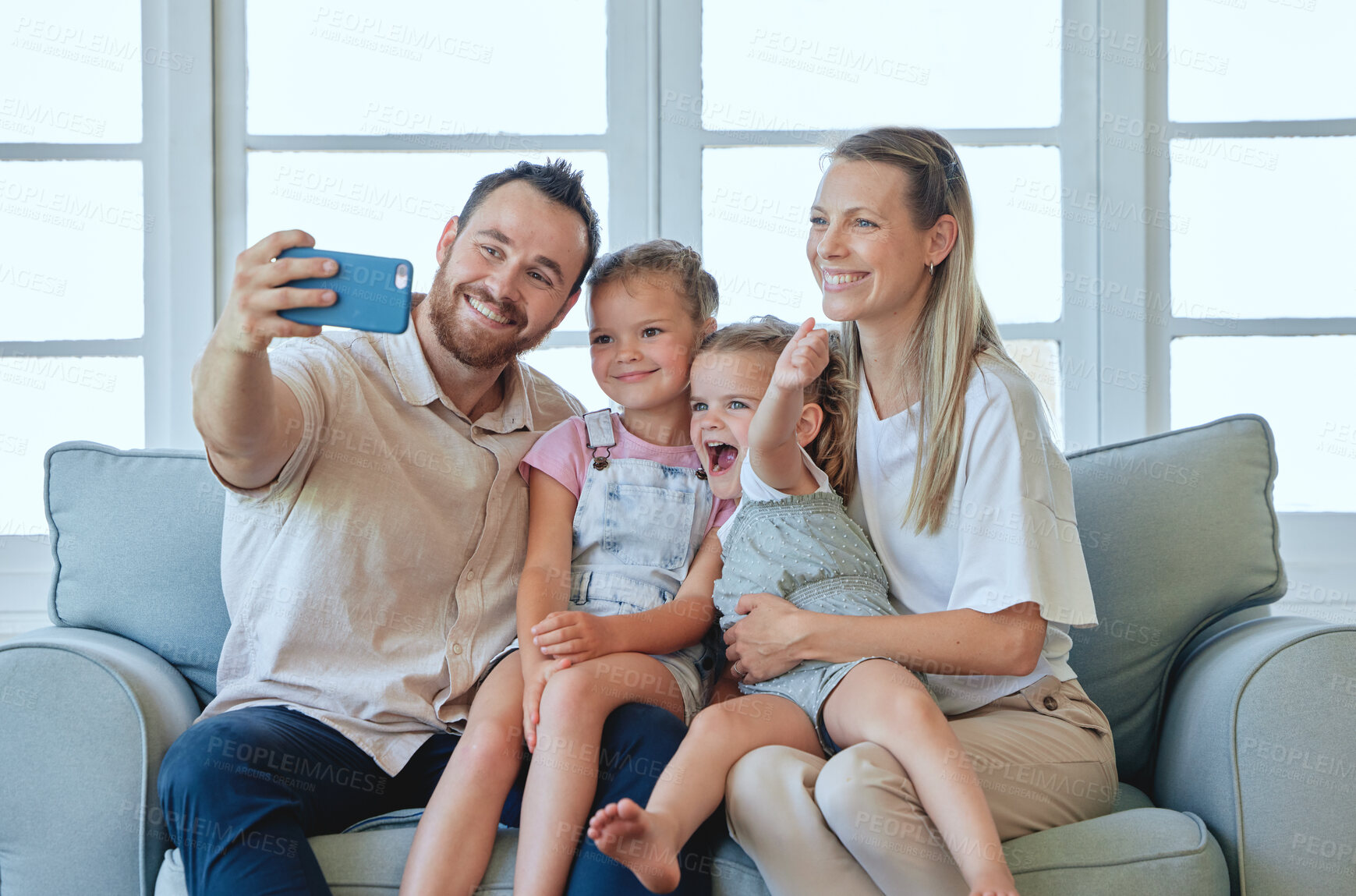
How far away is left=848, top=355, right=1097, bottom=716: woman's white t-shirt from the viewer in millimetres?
1309

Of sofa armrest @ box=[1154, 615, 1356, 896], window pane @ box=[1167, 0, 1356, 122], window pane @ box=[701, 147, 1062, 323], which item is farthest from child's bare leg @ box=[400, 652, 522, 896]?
window pane @ box=[1167, 0, 1356, 122]

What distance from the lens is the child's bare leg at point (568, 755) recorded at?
117cm

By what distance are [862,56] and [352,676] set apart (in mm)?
1706

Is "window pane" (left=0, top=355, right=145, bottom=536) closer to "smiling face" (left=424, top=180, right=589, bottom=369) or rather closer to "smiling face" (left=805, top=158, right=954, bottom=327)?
"smiling face" (left=424, top=180, right=589, bottom=369)

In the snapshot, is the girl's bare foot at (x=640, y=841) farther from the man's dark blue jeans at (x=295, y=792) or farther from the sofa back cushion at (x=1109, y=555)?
the sofa back cushion at (x=1109, y=555)

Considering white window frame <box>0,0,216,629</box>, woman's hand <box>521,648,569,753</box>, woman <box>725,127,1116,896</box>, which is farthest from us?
white window frame <box>0,0,216,629</box>

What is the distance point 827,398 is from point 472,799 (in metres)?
0.81

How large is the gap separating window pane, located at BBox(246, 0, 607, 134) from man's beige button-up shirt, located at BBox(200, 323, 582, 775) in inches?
34.8

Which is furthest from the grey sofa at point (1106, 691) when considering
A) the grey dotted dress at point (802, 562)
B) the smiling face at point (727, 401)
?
the smiling face at point (727, 401)

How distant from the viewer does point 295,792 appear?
1.23 m

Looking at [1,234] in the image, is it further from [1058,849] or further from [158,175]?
[1058,849]

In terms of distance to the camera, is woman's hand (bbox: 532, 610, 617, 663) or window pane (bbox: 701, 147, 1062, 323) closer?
woman's hand (bbox: 532, 610, 617, 663)

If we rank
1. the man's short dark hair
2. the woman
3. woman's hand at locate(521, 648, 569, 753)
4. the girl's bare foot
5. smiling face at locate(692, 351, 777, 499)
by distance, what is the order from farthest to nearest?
the man's short dark hair → smiling face at locate(692, 351, 777, 499) → woman's hand at locate(521, 648, 569, 753) → the woman → the girl's bare foot

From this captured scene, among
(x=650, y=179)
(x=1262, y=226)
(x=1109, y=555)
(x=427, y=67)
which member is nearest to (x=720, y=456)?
(x=1109, y=555)
